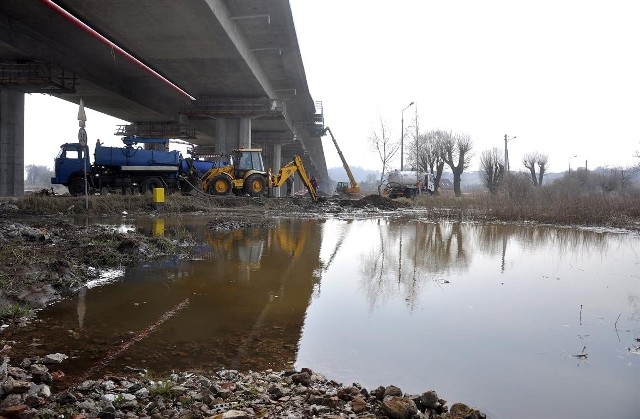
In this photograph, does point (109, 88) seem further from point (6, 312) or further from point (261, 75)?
point (6, 312)

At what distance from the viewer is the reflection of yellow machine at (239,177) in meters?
23.4

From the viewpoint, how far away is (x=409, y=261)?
29.1 feet

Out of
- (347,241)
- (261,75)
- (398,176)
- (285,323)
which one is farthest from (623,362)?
(398,176)

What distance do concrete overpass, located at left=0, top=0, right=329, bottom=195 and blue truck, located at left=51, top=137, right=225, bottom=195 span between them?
2960 mm

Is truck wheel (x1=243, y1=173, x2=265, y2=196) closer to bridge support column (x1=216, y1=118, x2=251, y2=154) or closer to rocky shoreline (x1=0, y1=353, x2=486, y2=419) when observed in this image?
bridge support column (x1=216, y1=118, x2=251, y2=154)

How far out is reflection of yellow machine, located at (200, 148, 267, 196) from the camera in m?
23.4

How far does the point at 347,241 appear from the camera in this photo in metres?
11.8

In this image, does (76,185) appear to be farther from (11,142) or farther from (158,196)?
(158,196)

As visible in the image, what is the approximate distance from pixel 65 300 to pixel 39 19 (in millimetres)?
15803

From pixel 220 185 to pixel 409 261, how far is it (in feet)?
53.7

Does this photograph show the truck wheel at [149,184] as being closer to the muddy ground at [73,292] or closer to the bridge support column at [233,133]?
the bridge support column at [233,133]

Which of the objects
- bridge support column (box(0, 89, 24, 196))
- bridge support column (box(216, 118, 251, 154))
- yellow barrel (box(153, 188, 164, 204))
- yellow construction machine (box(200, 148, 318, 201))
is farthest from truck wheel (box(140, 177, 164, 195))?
bridge support column (box(216, 118, 251, 154))

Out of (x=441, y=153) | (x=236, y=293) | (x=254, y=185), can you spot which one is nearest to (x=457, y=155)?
Result: (x=441, y=153)

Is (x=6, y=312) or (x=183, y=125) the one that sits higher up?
(x=183, y=125)
